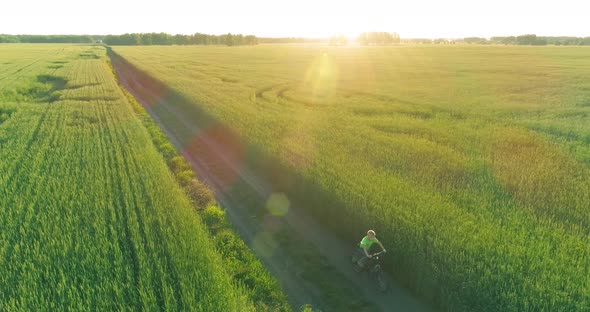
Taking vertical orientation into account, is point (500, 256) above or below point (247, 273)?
above

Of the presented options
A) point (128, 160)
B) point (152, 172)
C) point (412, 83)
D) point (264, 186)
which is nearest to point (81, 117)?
point (128, 160)

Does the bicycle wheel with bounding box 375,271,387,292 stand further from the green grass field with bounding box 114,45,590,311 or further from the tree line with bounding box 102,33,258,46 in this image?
the tree line with bounding box 102,33,258,46

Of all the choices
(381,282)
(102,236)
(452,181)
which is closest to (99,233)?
(102,236)

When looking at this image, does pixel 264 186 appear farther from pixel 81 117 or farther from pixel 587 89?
pixel 587 89

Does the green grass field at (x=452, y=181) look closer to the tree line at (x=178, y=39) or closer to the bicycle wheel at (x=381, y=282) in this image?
the bicycle wheel at (x=381, y=282)

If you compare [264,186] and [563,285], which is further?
[264,186]

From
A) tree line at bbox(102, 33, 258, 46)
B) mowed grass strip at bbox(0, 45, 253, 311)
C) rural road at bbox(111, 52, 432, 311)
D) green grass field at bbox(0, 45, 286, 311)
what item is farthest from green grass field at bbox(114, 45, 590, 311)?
tree line at bbox(102, 33, 258, 46)

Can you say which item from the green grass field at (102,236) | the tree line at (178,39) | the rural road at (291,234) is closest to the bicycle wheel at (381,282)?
the rural road at (291,234)
